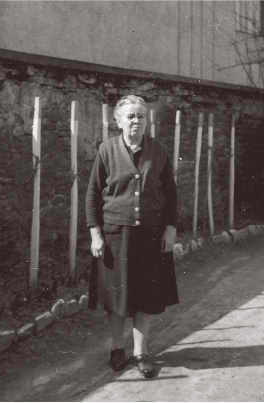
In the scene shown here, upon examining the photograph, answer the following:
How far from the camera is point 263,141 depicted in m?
9.34

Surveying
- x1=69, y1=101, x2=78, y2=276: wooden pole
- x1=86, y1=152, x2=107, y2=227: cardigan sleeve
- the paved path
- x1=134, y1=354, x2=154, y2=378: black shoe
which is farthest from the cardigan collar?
x1=69, y1=101, x2=78, y2=276: wooden pole

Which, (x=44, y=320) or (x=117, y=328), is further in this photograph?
(x=44, y=320)

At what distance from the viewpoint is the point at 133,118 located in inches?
145

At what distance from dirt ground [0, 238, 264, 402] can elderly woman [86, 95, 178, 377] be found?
286 mm

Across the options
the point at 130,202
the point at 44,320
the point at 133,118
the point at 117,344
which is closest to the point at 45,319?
the point at 44,320

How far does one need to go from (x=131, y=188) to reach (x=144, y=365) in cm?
120

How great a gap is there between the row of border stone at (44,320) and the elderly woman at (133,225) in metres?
0.86

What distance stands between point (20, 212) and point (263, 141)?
16.0 ft

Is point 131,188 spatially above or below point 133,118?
below

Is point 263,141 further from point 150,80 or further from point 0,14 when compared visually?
point 0,14

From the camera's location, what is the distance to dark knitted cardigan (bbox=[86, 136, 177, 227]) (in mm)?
3762

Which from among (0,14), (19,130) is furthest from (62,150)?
(0,14)

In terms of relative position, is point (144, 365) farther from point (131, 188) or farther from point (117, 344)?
point (131, 188)

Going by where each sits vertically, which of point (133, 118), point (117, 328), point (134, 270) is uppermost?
point (133, 118)
